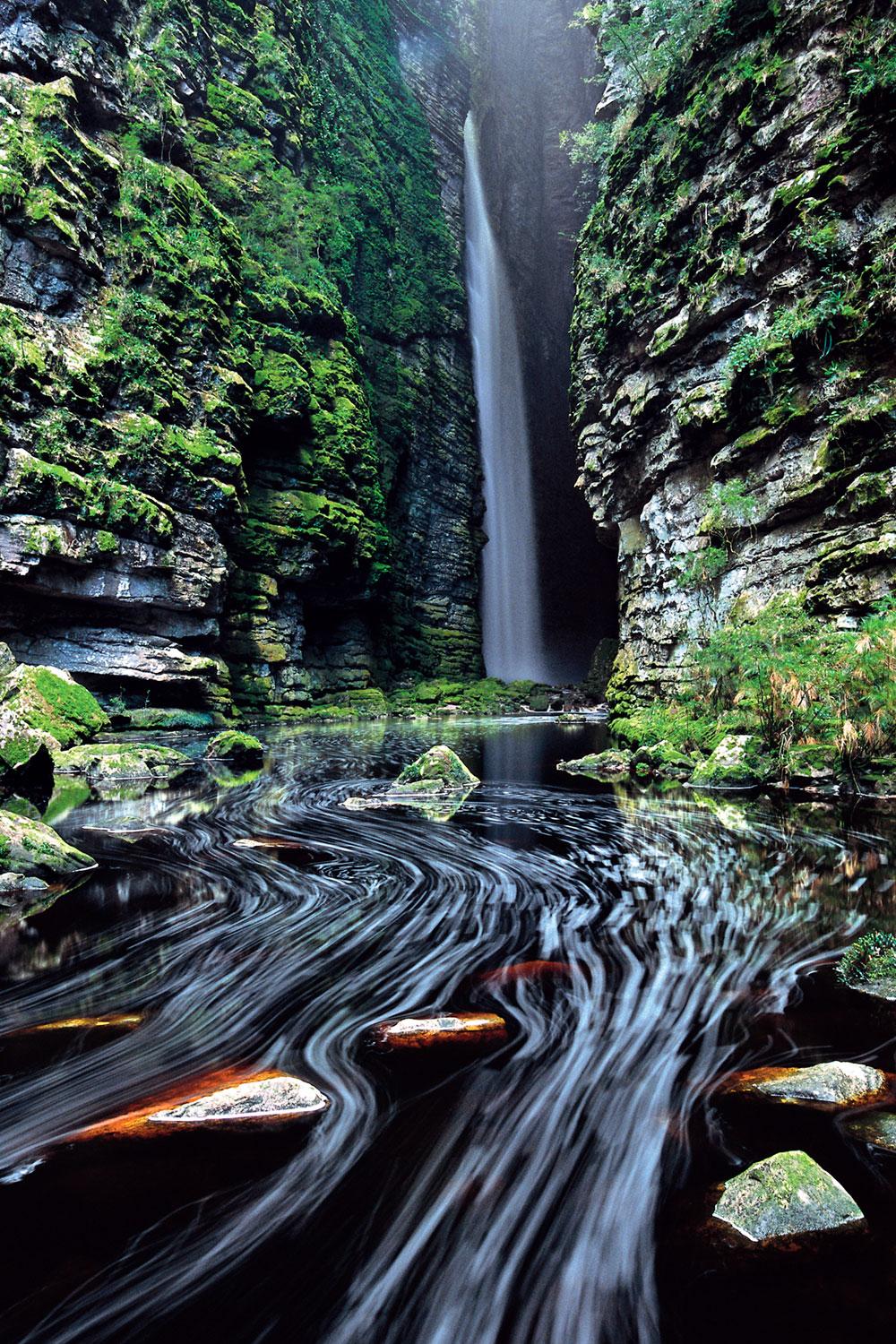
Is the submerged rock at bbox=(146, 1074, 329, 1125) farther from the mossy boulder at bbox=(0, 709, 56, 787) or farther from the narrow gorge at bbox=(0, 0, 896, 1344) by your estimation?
the mossy boulder at bbox=(0, 709, 56, 787)

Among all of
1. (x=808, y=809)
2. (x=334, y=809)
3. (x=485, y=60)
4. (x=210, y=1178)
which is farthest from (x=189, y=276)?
(x=485, y=60)

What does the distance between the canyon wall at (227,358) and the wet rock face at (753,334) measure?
11457 millimetres

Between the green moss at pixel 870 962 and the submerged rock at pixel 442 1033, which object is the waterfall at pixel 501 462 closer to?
the green moss at pixel 870 962

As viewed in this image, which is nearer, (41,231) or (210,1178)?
(210,1178)

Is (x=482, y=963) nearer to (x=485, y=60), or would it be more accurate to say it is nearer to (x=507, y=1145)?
(x=507, y=1145)

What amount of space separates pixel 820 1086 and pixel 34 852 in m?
4.84

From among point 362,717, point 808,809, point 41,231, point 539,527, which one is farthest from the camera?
point 539,527

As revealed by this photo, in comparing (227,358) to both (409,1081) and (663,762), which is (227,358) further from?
(409,1081)

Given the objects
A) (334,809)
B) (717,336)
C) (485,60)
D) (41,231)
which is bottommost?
(334,809)

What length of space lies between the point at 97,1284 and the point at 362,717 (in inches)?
843

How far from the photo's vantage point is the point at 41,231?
590 inches

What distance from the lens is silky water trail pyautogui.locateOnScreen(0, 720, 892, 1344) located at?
1.31m

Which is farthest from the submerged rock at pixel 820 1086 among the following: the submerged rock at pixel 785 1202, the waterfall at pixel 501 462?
the waterfall at pixel 501 462

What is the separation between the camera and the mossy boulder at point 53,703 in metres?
9.86
